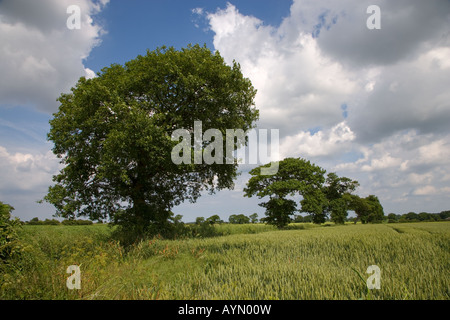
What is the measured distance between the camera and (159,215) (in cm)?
1827

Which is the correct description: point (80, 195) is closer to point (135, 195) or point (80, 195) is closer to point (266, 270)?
point (135, 195)

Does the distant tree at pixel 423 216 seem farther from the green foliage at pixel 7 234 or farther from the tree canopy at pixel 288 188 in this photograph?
the green foliage at pixel 7 234

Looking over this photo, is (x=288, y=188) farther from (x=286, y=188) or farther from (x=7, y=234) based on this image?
(x=7, y=234)

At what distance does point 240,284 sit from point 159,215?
14523mm

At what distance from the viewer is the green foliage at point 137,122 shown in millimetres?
14719

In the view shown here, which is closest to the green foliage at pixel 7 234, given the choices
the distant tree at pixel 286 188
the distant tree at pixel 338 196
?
the distant tree at pixel 286 188

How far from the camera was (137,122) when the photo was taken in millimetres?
14062

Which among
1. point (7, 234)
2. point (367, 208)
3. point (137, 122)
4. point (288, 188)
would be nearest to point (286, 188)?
point (288, 188)

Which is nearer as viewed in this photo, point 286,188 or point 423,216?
point 286,188

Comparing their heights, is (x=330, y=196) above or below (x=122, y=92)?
below

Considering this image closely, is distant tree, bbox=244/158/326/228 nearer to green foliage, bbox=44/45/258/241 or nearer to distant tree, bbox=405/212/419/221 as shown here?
green foliage, bbox=44/45/258/241
